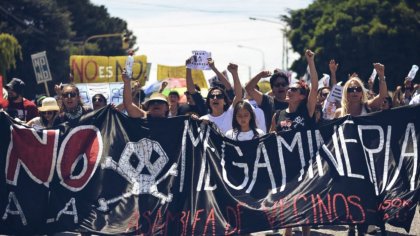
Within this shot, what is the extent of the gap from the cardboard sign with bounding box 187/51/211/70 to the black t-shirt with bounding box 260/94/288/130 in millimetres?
1092

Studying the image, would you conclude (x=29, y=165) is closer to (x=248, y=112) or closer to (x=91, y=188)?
(x=91, y=188)

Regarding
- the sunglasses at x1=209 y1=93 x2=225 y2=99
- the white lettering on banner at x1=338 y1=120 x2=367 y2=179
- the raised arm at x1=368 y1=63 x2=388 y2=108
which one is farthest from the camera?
the raised arm at x1=368 y1=63 x2=388 y2=108

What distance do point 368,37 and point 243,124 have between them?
40074 mm

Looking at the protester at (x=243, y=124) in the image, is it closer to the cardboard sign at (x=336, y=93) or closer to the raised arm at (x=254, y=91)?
the raised arm at (x=254, y=91)

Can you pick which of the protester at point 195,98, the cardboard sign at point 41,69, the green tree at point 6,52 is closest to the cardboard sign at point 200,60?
the protester at point 195,98

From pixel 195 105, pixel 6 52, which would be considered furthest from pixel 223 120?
pixel 6 52

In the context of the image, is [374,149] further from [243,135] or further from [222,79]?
[222,79]

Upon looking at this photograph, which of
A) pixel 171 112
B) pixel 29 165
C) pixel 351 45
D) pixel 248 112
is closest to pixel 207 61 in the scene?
pixel 171 112

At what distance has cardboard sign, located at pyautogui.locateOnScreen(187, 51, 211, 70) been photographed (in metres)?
10.8

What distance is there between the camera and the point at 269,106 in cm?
995

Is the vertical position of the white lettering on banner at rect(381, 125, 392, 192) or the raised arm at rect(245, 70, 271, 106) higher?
the raised arm at rect(245, 70, 271, 106)

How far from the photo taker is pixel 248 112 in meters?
8.44

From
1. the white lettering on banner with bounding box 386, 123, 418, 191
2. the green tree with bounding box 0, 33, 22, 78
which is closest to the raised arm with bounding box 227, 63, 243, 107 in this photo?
the white lettering on banner with bounding box 386, 123, 418, 191

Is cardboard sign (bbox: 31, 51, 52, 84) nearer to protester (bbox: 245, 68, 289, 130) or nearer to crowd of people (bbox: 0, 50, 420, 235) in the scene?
crowd of people (bbox: 0, 50, 420, 235)
